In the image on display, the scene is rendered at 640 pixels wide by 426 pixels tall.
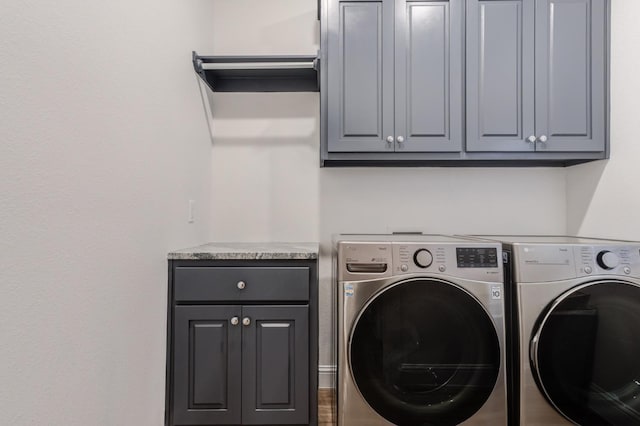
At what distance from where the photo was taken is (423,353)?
1273 millimetres

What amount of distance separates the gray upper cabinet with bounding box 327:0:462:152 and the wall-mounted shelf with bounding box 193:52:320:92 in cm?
22

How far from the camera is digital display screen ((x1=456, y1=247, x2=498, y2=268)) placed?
1297mm

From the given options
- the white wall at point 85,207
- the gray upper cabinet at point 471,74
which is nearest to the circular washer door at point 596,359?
the gray upper cabinet at point 471,74

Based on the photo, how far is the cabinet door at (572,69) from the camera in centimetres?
170

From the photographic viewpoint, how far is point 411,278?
1269mm

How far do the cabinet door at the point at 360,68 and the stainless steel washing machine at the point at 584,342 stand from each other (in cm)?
106

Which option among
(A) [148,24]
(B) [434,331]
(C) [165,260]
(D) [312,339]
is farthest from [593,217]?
(A) [148,24]

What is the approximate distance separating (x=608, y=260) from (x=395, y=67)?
1306 millimetres

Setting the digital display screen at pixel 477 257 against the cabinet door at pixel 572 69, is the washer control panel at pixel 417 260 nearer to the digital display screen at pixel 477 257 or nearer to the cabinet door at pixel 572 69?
the digital display screen at pixel 477 257

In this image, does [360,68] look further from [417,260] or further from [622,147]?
[622,147]

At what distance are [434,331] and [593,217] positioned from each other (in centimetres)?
135

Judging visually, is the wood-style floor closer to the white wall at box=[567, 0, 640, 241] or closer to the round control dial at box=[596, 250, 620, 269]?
the round control dial at box=[596, 250, 620, 269]

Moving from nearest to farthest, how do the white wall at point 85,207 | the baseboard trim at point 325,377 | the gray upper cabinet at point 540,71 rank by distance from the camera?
the white wall at point 85,207
the gray upper cabinet at point 540,71
the baseboard trim at point 325,377

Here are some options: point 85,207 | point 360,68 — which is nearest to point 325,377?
point 85,207
